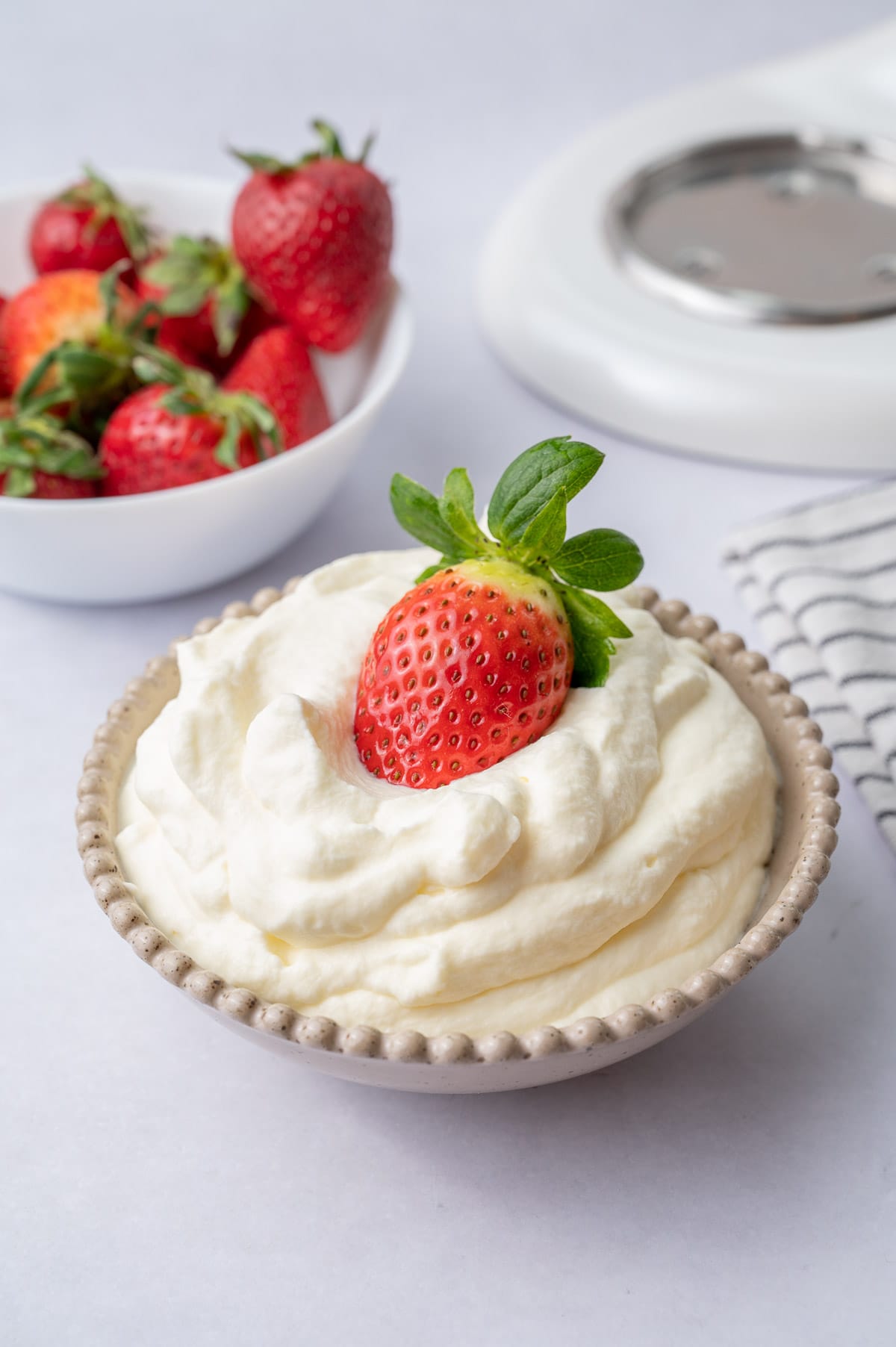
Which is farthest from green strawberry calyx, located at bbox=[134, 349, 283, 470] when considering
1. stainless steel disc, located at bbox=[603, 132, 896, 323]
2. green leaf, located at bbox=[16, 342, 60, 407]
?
stainless steel disc, located at bbox=[603, 132, 896, 323]

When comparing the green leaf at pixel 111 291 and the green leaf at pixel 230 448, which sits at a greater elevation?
the green leaf at pixel 111 291

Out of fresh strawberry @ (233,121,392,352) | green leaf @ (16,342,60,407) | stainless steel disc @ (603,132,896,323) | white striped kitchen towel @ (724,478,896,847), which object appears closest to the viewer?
white striped kitchen towel @ (724,478,896,847)

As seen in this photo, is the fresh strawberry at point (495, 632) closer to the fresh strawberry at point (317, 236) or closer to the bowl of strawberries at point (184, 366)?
the bowl of strawberries at point (184, 366)

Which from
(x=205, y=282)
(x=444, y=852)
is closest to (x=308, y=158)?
(x=205, y=282)

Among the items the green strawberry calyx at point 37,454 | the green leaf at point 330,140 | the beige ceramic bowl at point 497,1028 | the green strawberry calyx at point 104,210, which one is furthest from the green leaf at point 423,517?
the green strawberry calyx at point 104,210

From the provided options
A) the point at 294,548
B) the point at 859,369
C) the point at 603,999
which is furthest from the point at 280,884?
the point at 859,369

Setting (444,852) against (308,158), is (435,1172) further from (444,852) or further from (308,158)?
(308,158)

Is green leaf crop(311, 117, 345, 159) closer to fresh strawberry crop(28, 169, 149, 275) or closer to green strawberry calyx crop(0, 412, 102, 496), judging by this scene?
→ fresh strawberry crop(28, 169, 149, 275)
